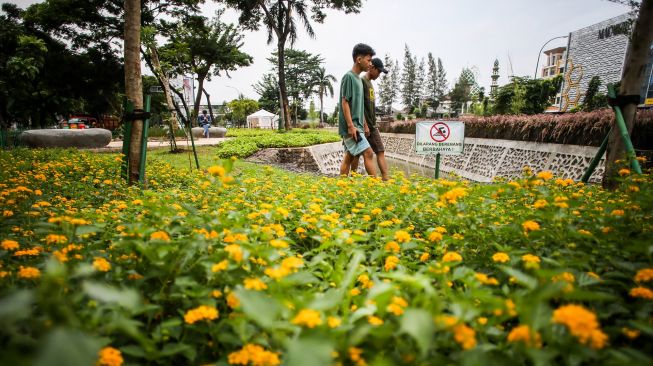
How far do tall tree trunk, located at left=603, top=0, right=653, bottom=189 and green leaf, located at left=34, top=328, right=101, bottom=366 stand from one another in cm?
395

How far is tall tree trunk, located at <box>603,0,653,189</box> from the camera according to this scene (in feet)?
9.89

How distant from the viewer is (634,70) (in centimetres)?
311

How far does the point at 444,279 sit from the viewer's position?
Answer: 41.7 inches

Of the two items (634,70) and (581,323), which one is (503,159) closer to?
(634,70)

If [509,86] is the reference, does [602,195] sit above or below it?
below

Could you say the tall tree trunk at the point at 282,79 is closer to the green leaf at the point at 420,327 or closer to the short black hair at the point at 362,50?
the short black hair at the point at 362,50

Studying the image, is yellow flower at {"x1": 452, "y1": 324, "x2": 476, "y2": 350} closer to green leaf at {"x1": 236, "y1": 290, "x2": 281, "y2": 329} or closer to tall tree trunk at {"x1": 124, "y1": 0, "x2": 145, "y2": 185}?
green leaf at {"x1": 236, "y1": 290, "x2": 281, "y2": 329}

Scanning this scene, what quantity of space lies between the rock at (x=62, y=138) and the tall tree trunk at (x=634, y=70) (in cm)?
1247

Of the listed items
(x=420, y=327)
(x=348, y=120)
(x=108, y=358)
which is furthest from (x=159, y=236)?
(x=348, y=120)

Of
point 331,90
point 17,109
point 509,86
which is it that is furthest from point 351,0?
point 331,90

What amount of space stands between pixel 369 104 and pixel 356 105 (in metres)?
0.39

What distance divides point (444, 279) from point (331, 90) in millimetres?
60408

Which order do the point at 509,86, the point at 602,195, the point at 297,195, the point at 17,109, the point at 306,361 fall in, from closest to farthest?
the point at 306,361 < the point at 602,195 < the point at 297,195 < the point at 509,86 < the point at 17,109

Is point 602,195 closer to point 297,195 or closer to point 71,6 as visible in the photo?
point 297,195
